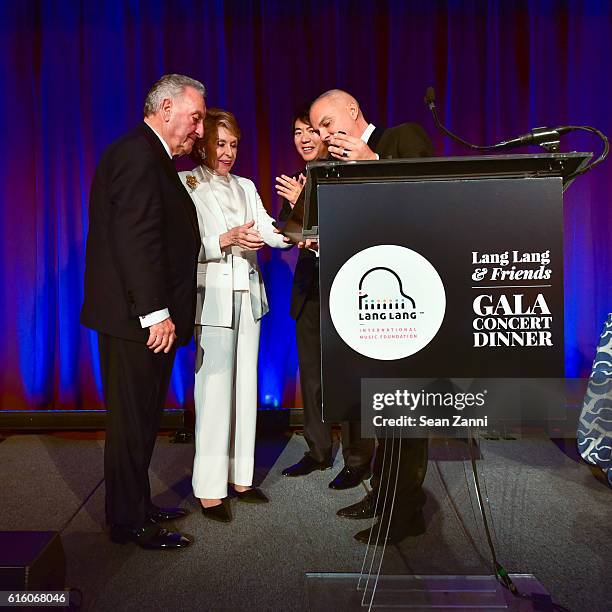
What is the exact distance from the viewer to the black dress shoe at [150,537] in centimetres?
204

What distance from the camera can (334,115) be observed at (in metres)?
2.17

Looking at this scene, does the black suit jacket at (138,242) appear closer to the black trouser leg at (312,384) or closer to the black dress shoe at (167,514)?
the black dress shoe at (167,514)

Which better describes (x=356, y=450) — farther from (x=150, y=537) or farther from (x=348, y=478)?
(x=150, y=537)

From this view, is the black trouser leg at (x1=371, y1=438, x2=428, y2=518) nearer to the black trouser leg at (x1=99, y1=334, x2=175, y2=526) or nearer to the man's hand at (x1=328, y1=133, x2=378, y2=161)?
the black trouser leg at (x1=99, y1=334, x2=175, y2=526)

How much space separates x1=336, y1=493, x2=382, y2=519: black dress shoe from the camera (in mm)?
2359

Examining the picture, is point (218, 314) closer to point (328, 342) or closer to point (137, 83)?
point (328, 342)

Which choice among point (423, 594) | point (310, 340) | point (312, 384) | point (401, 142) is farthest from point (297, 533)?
point (401, 142)

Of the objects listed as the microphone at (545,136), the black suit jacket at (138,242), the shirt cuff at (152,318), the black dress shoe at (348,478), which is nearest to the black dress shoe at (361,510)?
the black dress shoe at (348,478)

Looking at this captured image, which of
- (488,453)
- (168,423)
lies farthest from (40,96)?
(488,453)

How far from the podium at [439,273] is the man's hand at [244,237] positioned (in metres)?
1.09

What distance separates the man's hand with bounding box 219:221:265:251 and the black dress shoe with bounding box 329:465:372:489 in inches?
46.4

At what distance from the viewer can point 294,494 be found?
2.67 meters

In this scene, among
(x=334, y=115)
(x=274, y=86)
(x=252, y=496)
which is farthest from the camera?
(x=274, y=86)

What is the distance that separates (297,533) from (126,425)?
0.74 m
